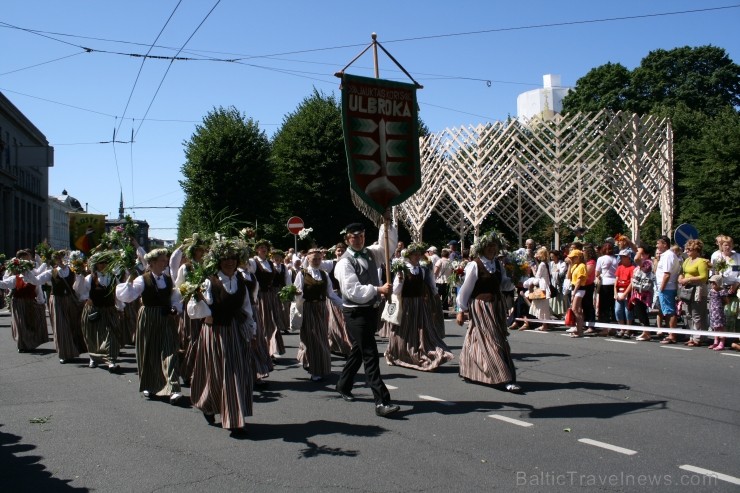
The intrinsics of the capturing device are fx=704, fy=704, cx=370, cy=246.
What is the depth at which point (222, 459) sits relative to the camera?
602 centimetres

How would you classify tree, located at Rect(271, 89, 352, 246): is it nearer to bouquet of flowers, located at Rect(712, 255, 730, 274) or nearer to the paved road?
bouquet of flowers, located at Rect(712, 255, 730, 274)

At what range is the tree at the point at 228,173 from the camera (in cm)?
3569

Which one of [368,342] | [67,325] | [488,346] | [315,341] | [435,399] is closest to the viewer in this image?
[368,342]

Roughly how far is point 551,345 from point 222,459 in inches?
323

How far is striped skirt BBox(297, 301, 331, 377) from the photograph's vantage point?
9.70m

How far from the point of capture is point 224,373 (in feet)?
22.6

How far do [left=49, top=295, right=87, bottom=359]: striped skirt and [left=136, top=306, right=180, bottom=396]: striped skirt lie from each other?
409cm

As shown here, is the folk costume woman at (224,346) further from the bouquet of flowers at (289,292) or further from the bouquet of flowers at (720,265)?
the bouquet of flowers at (720,265)

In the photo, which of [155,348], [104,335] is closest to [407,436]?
[155,348]

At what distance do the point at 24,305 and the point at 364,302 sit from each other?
8923 mm

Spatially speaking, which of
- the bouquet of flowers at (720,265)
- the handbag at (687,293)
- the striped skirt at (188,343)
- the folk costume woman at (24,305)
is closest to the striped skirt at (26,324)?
the folk costume woman at (24,305)

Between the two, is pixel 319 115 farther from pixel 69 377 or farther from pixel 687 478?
pixel 687 478

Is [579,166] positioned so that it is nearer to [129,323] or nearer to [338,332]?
[338,332]

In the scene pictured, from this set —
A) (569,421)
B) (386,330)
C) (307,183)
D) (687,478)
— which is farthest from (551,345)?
(307,183)
